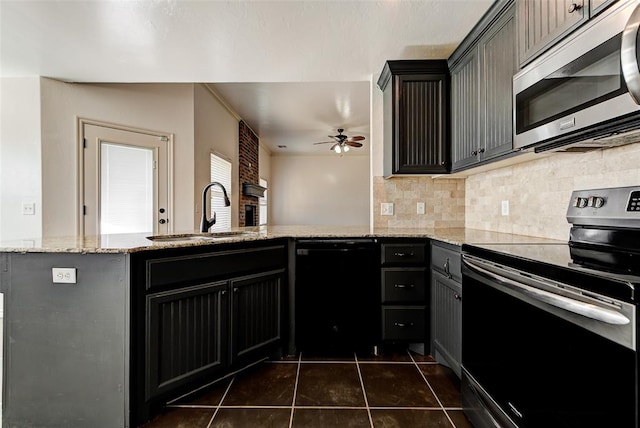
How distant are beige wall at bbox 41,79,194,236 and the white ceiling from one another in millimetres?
301

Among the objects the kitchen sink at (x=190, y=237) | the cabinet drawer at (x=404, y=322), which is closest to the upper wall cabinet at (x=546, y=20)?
the cabinet drawer at (x=404, y=322)

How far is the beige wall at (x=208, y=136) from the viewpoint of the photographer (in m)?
4.05

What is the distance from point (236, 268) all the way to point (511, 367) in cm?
148

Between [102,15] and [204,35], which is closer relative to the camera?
[102,15]

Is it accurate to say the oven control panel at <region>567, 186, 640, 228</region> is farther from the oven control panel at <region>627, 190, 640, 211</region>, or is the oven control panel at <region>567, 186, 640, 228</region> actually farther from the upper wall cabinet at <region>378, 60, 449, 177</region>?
the upper wall cabinet at <region>378, 60, 449, 177</region>

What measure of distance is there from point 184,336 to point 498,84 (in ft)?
7.46

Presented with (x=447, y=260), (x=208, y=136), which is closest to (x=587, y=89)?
(x=447, y=260)

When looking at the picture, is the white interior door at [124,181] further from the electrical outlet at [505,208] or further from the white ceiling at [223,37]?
the electrical outlet at [505,208]

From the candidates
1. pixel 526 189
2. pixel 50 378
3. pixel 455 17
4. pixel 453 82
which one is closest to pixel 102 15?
pixel 50 378

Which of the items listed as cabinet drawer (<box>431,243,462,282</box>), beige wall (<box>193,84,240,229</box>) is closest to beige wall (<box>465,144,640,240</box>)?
cabinet drawer (<box>431,243,462,282</box>)

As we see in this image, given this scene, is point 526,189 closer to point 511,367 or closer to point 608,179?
point 608,179

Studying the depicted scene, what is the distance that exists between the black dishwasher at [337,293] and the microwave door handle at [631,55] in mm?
1629

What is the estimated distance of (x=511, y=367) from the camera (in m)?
1.26

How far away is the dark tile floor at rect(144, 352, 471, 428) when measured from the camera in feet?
5.47
